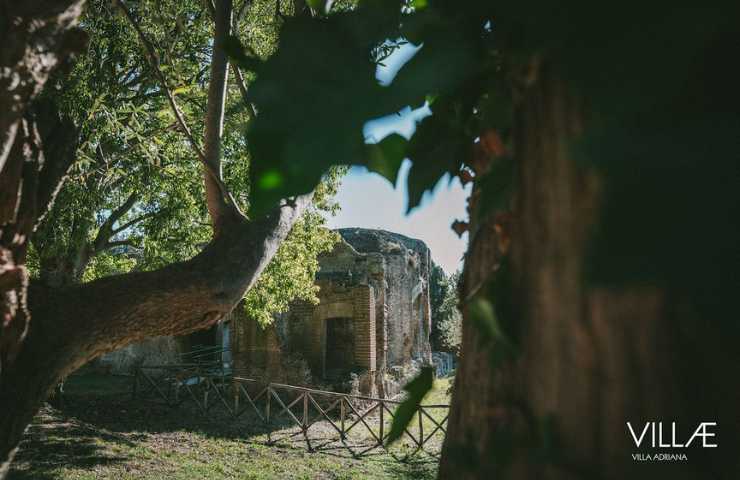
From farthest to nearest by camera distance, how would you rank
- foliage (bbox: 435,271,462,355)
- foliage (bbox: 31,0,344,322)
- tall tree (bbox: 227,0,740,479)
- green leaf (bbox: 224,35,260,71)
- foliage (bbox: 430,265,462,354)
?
foliage (bbox: 430,265,462,354), foliage (bbox: 435,271,462,355), foliage (bbox: 31,0,344,322), green leaf (bbox: 224,35,260,71), tall tree (bbox: 227,0,740,479)

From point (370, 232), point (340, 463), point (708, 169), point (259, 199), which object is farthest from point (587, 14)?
point (370, 232)

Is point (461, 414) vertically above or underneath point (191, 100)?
underneath

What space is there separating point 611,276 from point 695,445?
0.24 metres

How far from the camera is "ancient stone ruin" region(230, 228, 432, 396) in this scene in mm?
13914

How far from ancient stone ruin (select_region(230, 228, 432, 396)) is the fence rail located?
64cm

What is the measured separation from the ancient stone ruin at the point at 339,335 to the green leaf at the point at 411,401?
43.7ft

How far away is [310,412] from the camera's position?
13445mm

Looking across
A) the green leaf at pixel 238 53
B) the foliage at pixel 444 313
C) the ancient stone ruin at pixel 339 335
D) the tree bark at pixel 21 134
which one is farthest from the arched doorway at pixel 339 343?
the green leaf at pixel 238 53

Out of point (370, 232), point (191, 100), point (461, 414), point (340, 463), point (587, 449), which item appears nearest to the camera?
point (587, 449)

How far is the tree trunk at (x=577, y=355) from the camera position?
1.02ft

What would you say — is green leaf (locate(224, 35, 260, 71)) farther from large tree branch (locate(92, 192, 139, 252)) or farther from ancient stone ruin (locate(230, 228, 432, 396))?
ancient stone ruin (locate(230, 228, 432, 396))

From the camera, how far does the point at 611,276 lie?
8.1 inches

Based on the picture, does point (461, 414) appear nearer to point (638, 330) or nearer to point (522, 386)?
point (522, 386)

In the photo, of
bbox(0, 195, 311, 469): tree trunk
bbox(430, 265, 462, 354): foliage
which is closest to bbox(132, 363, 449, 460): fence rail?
bbox(0, 195, 311, 469): tree trunk
